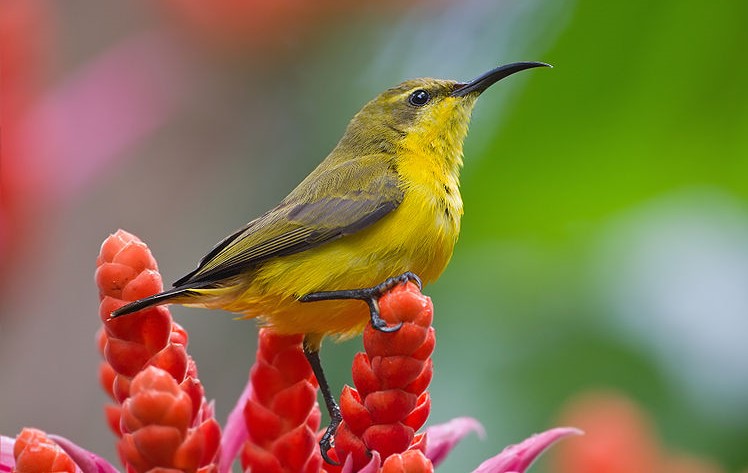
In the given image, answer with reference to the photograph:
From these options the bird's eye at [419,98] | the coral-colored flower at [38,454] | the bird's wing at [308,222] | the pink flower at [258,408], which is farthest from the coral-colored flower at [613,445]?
the coral-colored flower at [38,454]

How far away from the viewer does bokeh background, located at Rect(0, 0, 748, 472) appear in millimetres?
2760

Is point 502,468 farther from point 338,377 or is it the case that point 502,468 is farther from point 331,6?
point 331,6

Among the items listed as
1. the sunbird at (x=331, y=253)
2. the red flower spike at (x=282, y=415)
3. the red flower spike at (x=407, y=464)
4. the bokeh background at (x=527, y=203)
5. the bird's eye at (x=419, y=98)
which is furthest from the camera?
the bird's eye at (x=419, y=98)

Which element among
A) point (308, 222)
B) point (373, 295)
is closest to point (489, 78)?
point (308, 222)

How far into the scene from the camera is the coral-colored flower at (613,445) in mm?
2070

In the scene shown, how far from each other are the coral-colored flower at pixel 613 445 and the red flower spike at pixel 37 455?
1072 mm

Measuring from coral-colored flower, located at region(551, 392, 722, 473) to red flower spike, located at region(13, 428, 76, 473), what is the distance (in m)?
1.07

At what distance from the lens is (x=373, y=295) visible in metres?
1.96

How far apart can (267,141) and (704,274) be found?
2.07 meters

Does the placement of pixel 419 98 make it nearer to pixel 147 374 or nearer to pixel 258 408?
pixel 258 408

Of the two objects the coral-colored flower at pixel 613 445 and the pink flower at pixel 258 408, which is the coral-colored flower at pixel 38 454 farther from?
the coral-colored flower at pixel 613 445

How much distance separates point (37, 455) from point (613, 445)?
3.82 ft

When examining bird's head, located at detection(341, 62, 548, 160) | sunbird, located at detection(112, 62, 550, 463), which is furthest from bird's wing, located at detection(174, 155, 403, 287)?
bird's head, located at detection(341, 62, 548, 160)

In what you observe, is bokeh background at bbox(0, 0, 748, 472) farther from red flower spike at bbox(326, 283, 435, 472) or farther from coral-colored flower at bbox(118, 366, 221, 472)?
coral-colored flower at bbox(118, 366, 221, 472)
